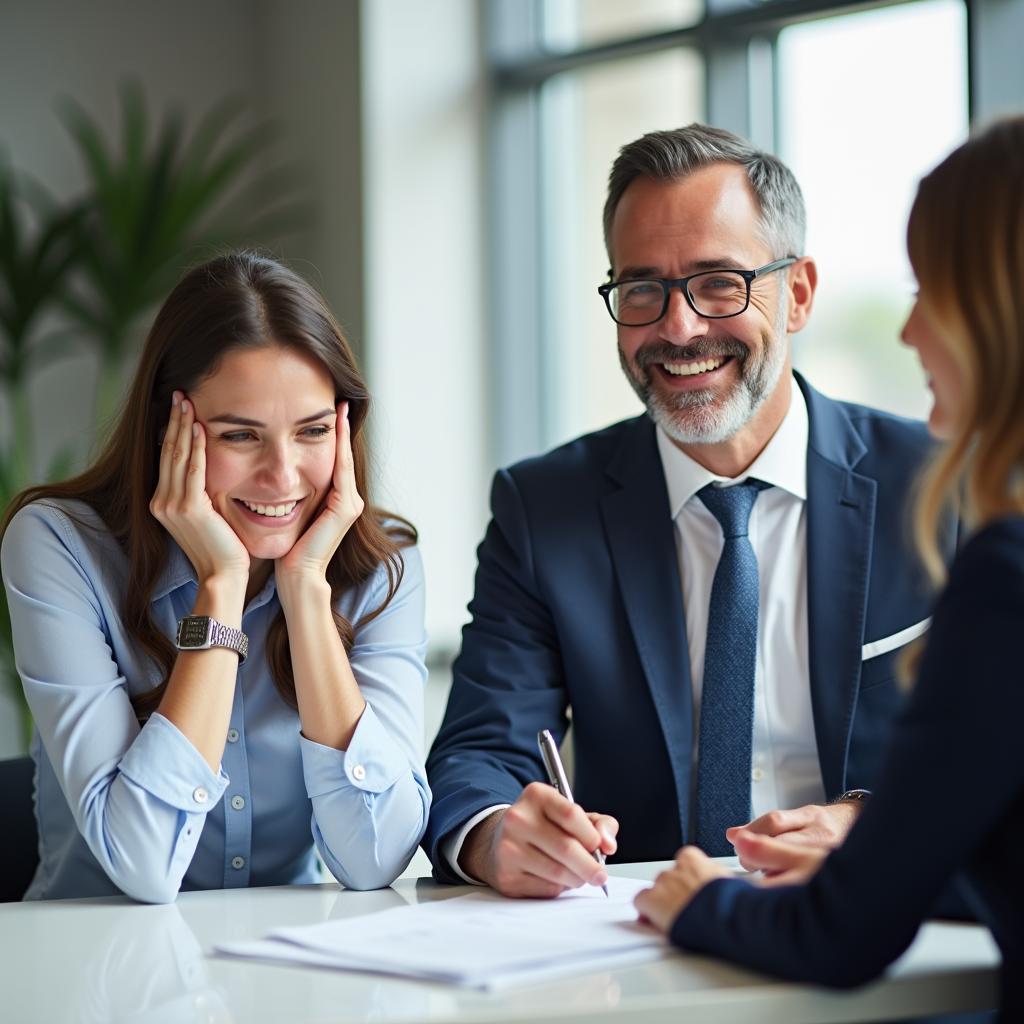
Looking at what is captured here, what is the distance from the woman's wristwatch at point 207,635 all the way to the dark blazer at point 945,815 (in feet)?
2.90

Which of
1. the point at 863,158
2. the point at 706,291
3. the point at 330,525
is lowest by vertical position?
the point at 330,525

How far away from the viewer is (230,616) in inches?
73.7

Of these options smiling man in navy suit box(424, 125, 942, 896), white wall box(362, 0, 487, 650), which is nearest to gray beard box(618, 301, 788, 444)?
smiling man in navy suit box(424, 125, 942, 896)

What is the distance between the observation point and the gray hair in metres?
2.18

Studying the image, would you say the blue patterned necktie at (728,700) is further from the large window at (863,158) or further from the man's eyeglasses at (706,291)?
the large window at (863,158)

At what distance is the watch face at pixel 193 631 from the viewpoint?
180 cm

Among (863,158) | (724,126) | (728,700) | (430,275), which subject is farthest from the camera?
(430,275)

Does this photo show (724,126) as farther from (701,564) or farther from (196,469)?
(196,469)

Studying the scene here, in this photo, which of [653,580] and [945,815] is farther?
[653,580]

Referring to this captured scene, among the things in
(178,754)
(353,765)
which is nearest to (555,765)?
(353,765)

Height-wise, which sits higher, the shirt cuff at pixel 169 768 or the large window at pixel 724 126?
the large window at pixel 724 126

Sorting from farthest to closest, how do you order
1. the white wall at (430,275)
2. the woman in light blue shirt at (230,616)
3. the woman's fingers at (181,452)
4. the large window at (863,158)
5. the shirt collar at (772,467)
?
the white wall at (430,275), the large window at (863,158), the shirt collar at (772,467), the woman's fingers at (181,452), the woman in light blue shirt at (230,616)

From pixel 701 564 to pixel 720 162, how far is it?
631 mm

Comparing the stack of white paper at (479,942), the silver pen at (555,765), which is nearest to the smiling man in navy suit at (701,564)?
the silver pen at (555,765)
